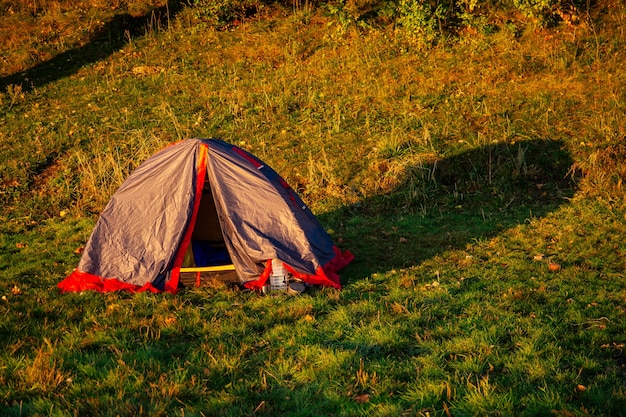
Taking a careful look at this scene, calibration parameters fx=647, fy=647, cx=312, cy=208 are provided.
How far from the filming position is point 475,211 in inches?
443

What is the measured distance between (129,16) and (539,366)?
2009 centimetres

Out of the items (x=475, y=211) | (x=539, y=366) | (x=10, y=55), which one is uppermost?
(x=10, y=55)

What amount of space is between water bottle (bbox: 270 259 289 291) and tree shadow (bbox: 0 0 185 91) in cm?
1293

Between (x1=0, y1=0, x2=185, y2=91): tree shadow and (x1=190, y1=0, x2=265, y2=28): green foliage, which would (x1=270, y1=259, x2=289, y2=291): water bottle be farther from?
(x1=190, y1=0, x2=265, y2=28): green foliage

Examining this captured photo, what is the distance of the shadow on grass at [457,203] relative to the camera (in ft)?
32.0

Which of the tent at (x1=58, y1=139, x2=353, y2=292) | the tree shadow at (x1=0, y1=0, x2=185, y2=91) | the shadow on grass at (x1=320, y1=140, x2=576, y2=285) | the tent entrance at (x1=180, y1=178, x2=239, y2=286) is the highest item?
the tree shadow at (x1=0, y1=0, x2=185, y2=91)

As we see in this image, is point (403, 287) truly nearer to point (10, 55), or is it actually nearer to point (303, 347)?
point (303, 347)

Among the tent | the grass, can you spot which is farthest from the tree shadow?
the tent

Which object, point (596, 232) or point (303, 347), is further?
point (596, 232)

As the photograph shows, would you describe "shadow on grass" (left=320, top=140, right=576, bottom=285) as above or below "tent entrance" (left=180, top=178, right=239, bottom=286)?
below

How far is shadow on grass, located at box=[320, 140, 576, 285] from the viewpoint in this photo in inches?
384

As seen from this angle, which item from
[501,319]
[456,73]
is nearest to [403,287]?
[501,319]

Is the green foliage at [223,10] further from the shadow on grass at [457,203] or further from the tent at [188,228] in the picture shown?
the tent at [188,228]

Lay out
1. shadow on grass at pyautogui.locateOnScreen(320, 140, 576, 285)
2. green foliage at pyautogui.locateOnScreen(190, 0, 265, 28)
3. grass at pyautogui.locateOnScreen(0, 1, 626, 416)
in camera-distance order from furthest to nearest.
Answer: green foliage at pyautogui.locateOnScreen(190, 0, 265, 28) < shadow on grass at pyautogui.locateOnScreen(320, 140, 576, 285) < grass at pyautogui.locateOnScreen(0, 1, 626, 416)
